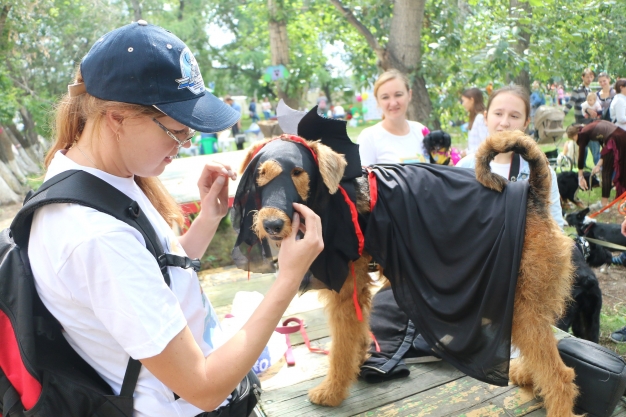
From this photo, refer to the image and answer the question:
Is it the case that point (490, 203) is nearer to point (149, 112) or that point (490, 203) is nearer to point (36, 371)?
point (149, 112)

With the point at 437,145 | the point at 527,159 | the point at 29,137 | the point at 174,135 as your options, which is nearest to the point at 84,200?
the point at 174,135

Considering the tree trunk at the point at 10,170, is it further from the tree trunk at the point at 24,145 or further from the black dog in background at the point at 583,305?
the black dog in background at the point at 583,305

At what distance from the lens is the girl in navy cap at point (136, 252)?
3.69 ft

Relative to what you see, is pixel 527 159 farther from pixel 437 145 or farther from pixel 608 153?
pixel 608 153

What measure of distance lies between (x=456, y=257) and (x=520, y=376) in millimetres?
895

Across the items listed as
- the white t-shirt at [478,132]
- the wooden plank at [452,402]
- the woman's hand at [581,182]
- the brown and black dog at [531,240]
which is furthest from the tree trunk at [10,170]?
the woman's hand at [581,182]

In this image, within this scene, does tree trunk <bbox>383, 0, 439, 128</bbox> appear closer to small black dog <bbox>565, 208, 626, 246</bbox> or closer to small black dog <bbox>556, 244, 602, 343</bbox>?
small black dog <bbox>565, 208, 626, 246</bbox>

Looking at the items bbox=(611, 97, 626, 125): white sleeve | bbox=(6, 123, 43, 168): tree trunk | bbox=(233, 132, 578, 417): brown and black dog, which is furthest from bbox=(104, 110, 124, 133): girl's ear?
bbox=(6, 123, 43, 168): tree trunk

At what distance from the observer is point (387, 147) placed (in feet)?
12.8

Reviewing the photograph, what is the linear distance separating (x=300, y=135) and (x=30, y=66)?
63.0 feet

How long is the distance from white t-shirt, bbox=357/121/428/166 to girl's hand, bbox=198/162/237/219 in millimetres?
2109

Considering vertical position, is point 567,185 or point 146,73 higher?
point 146,73

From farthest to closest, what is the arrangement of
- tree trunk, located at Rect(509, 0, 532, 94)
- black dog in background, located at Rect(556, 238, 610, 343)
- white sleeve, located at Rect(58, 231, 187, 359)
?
tree trunk, located at Rect(509, 0, 532, 94), black dog in background, located at Rect(556, 238, 610, 343), white sleeve, located at Rect(58, 231, 187, 359)

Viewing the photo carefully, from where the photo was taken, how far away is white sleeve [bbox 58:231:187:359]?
A: 3.65 ft
